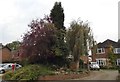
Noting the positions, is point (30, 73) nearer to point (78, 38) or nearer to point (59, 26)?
point (78, 38)

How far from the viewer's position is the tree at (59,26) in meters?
37.3

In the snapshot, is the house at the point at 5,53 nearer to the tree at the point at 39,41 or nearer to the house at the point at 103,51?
the house at the point at 103,51

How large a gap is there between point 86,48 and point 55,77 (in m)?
10.7

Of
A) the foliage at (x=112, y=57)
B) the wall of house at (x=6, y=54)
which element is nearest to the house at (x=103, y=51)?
the foliage at (x=112, y=57)

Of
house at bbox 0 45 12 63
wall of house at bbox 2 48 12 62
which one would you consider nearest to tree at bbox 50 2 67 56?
house at bbox 0 45 12 63

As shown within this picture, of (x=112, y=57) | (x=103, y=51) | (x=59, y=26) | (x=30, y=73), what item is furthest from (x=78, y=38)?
(x=103, y=51)

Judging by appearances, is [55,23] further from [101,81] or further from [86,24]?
[101,81]

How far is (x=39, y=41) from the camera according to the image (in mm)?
35375

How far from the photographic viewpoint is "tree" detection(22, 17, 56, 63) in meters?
35.7

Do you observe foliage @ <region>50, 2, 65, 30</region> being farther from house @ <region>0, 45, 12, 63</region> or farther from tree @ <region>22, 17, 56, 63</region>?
house @ <region>0, 45, 12, 63</region>

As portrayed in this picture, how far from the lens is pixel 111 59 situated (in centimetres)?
6831

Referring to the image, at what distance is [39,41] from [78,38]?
5.72 m

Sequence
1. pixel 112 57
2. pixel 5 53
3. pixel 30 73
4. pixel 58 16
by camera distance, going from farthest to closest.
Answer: pixel 5 53 < pixel 112 57 < pixel 58 16 < pixel 30 73

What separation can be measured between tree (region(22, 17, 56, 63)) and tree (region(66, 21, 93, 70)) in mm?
2957
